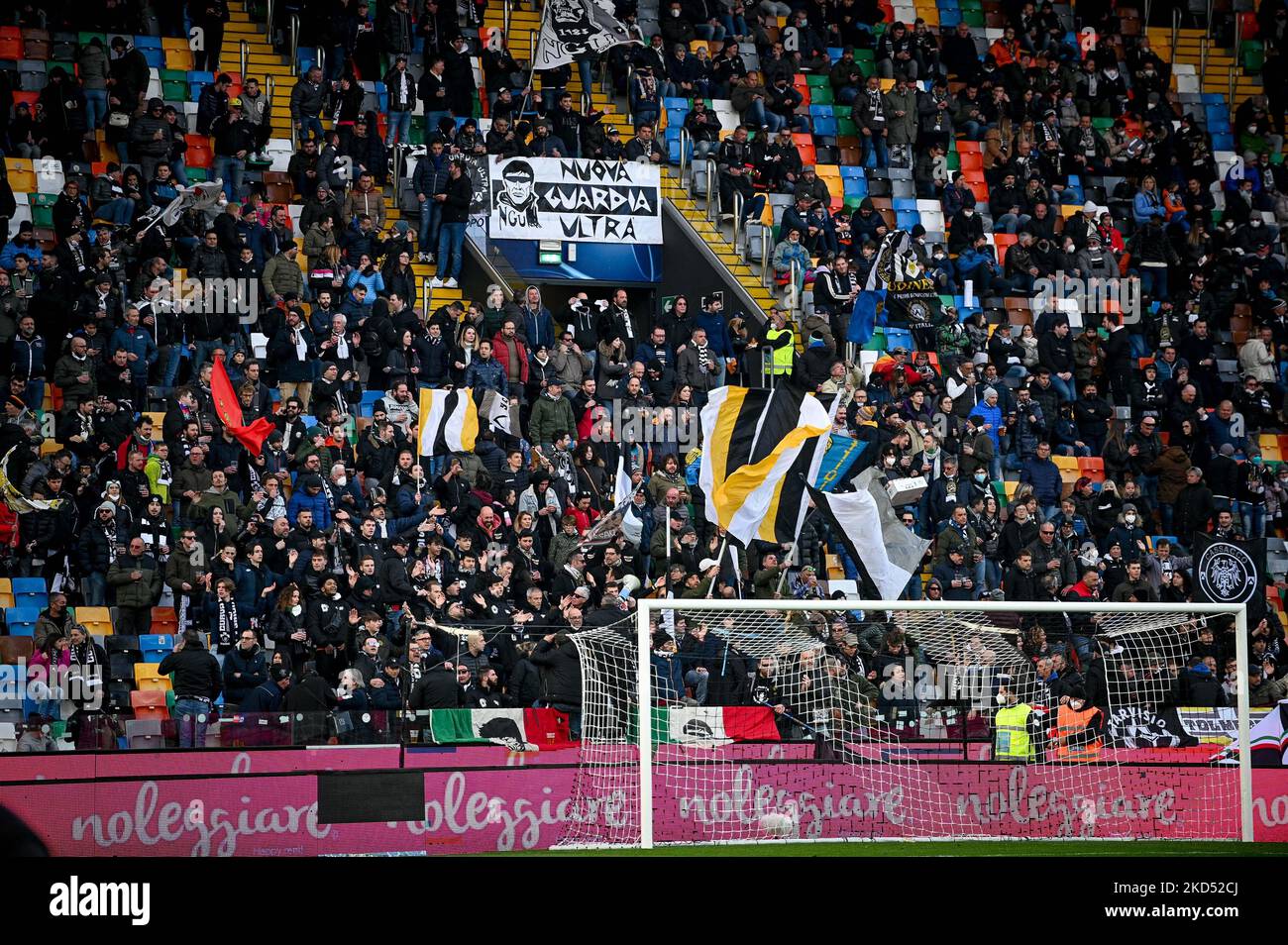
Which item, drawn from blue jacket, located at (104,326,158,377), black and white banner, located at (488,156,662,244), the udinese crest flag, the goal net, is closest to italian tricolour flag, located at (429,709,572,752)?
the goal net

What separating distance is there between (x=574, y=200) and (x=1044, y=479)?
23.3ft

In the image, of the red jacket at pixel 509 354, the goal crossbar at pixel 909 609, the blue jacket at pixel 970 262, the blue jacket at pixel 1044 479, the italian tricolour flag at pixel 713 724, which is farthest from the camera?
the blue jacket at pixel 970 262

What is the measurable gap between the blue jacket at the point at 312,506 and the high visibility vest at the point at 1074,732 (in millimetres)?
7833

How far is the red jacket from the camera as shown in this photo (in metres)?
21.8

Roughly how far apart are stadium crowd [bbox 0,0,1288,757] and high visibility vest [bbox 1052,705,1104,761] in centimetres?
47

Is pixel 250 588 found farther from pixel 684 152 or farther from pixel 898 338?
pixel 684 152

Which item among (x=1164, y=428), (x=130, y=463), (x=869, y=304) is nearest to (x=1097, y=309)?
A: (x=1164, y=428)

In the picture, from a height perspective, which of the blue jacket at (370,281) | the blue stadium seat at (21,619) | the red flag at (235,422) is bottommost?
the blue stadium seat at (21,619)

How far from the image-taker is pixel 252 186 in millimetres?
24047

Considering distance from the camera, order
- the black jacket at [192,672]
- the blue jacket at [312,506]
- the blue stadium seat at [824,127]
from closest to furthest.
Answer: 1. the black jacket at [192,672]
2. the blue jacket at [312,506]
3. the blue stadium seat at [824,127]

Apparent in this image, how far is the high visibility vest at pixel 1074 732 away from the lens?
16078mm

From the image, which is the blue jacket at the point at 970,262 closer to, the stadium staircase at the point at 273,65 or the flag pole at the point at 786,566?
the flag pole at the point at 786,566

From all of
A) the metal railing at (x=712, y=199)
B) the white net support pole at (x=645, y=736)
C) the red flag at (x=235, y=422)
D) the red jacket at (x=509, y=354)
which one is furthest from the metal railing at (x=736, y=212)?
the white net support pole at (x=645, y=736)

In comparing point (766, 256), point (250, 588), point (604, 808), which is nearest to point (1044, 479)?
point (766, 256)
